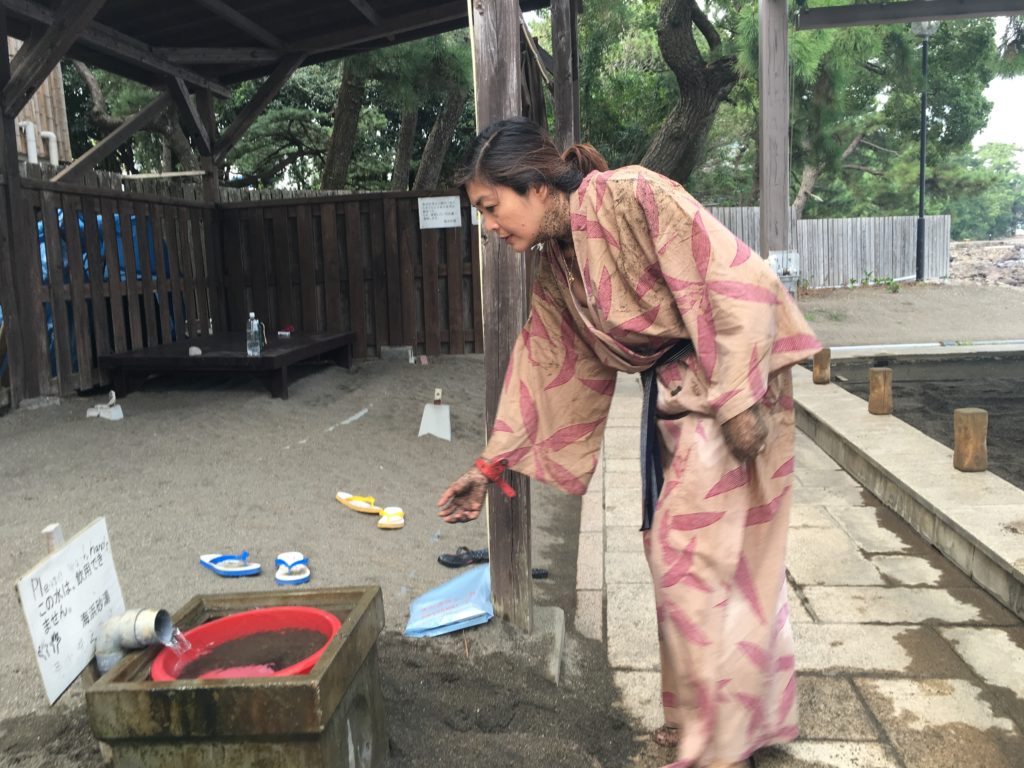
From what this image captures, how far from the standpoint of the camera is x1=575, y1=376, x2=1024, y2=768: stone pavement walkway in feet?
7.72

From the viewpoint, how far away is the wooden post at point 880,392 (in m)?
5.91

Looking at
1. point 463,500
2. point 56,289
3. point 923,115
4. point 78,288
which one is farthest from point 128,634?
point 923,115

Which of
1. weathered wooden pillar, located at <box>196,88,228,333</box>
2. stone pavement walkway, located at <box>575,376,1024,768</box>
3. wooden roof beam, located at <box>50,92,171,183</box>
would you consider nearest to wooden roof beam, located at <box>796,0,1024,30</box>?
stone pavement walkway, located at <box>575,376,1024,768</box>

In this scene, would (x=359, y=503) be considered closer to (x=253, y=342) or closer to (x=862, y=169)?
(x=253, y=342)

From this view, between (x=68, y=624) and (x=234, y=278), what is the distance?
823 cm

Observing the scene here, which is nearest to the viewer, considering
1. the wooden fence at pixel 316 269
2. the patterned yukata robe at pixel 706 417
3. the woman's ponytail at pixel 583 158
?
the patterned yukata robe at pixel 706 417

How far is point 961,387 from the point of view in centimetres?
788

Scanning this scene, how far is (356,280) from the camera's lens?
935 cm

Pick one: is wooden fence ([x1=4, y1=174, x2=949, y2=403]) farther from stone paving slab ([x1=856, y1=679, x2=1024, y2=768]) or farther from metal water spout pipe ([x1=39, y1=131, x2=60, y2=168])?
stone paving slab ([x1=856, y1=679, x2=1024, y2=768])

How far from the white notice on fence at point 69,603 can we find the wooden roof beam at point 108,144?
607cm

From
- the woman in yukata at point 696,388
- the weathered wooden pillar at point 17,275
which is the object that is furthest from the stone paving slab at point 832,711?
the weathered wooden pillar at point 17,275

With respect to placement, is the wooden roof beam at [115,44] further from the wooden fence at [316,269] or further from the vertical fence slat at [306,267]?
the vertical fence slat at [306,267]

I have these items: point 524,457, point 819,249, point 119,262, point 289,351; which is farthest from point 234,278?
point 819,249

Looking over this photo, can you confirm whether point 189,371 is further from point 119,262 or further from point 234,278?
point 234,278
